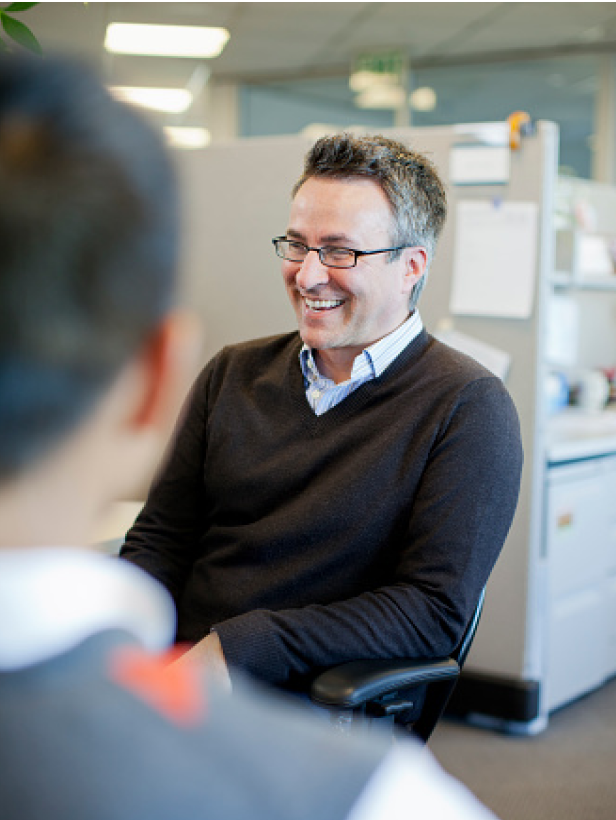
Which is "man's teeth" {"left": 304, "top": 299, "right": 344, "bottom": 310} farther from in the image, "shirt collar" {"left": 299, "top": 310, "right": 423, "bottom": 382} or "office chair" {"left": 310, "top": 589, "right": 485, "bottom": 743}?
"office chair" {"left": 310, "top": 589, "right": 485, "bottom": 743}

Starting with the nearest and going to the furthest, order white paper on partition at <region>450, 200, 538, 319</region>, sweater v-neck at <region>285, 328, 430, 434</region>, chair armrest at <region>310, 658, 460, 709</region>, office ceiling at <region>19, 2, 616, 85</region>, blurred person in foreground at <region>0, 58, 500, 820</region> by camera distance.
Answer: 1. blurred person in foreground at <region>0, 58, 500, 820</region>
2. chair armrest at <region>310, 658, 460, 709</region>
3. sweater v-neck at <region>285, 328, 430, 434</region>
4. white paper on partition at <region>450, 200, 538, 319</region>
5. office ceiling at <region>19, 2, 616, 85</region>

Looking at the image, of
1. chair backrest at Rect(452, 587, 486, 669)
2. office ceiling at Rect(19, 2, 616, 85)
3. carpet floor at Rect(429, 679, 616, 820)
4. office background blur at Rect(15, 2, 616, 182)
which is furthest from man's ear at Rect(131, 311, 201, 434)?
office background blur at Rect(15, 2, 616, 182)

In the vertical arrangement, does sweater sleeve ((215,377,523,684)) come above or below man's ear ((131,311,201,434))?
below

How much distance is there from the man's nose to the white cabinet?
1087 millimetres

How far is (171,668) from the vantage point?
0.36 metres

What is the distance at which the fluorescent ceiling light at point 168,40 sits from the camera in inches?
219

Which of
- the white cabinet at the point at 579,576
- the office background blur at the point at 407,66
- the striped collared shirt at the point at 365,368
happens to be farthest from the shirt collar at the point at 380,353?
the office background blur at the point at 407,66

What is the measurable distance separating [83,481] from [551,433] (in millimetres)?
2357

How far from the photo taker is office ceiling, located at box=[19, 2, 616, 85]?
213 inches

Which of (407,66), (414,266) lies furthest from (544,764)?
(407,66)

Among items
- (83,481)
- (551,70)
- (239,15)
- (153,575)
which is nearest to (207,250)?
(153,575)

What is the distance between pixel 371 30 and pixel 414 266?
4.94 m

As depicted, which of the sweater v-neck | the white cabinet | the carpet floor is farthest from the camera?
Result: the white cabinet

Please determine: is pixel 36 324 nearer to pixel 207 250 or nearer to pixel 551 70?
pixel 207 250
